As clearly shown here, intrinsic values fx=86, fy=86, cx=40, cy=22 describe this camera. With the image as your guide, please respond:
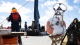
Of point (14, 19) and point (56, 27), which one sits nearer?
point (56, 27)

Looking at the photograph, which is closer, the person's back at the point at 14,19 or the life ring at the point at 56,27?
the life ring at the point at 56,27

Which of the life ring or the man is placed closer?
the life ring

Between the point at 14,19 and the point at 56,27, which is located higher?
the point at 14,19

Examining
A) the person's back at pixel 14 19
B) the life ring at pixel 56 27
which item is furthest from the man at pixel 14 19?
the life ring at pixel 56 27

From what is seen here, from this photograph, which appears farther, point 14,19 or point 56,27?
point 14,19

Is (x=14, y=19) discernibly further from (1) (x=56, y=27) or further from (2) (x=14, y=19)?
(1) (x=56, y=27)

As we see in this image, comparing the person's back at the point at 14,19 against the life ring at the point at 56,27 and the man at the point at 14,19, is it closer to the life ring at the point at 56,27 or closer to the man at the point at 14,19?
the man at the point at 14,19

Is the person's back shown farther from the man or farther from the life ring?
the life ring

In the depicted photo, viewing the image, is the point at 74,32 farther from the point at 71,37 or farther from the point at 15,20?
the point at 15,20

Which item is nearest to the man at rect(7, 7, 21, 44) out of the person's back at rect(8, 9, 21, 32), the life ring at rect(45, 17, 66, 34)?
the person's back at rect(8, 9, 21, 32)

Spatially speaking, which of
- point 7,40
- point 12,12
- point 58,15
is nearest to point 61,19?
point 58,15

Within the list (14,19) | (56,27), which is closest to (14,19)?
(14,19)

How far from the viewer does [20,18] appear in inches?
215

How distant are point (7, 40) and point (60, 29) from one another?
3.53m
